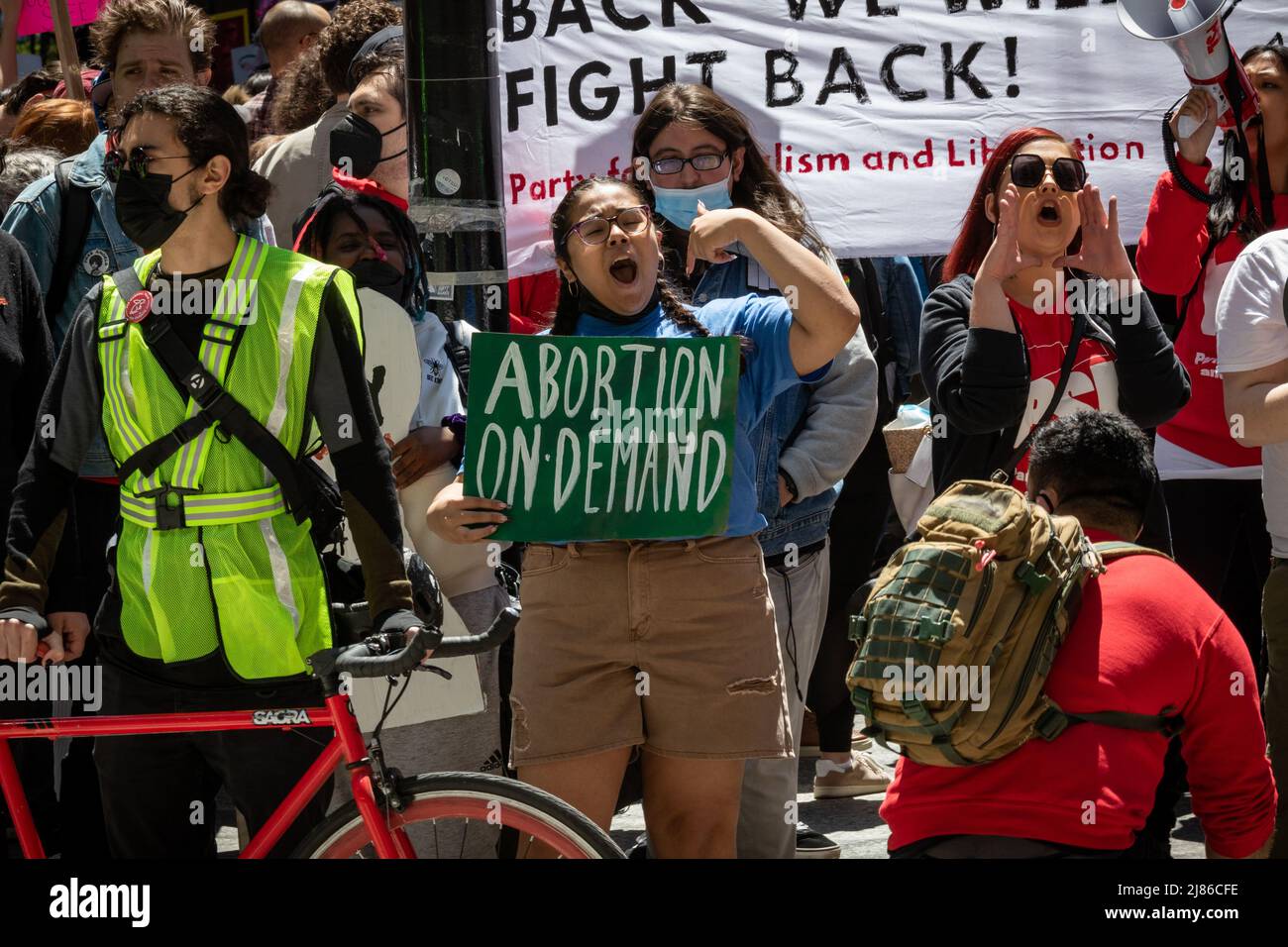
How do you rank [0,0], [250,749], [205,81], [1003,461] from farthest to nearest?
[0,0]
[205,81]
[1003,461]
[250,749]

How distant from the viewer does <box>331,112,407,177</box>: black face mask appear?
5418 millimetres

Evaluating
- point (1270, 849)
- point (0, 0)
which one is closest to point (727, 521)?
point (1270, 849)

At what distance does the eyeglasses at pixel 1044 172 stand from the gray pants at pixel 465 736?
168 centimetres

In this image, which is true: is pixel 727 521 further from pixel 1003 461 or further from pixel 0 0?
pixel 0 0

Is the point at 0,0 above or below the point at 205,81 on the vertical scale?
above

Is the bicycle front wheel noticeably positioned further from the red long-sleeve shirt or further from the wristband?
the red long-sleeve shirt

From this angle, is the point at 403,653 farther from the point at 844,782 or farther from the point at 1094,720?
the point at 844,782

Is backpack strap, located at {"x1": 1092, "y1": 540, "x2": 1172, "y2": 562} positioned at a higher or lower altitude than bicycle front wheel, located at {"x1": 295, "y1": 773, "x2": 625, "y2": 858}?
higher

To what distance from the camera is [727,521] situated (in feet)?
13.2

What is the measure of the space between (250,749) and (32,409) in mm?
1613

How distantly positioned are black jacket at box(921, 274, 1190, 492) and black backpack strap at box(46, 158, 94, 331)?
248 cm

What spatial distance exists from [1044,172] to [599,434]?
1.39 m

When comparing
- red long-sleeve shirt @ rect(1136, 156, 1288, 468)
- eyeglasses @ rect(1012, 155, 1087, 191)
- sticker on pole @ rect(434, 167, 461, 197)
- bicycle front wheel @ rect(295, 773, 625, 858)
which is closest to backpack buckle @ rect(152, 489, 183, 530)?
bicycle front wheel @ rect(295, 773, 625, 858)

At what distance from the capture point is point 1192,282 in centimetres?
526
